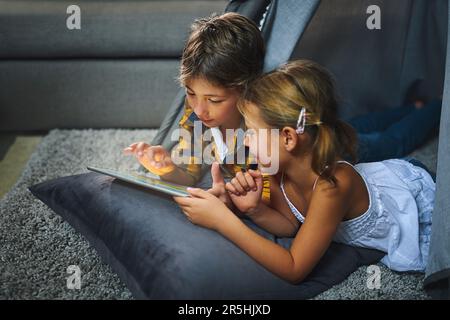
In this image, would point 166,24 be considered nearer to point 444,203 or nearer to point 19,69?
point 19,69

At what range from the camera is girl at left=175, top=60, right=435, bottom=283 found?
41.4 inches

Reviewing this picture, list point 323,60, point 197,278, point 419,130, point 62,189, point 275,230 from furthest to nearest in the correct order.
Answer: point 419,130 < point 323,60 < point 62,189 < point 275,230 < point 197,278

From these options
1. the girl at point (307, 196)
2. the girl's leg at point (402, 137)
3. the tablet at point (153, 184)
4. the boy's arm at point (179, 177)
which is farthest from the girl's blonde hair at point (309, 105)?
the girl's leg at point (402, 137)

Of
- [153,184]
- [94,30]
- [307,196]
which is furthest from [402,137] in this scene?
[94,30]

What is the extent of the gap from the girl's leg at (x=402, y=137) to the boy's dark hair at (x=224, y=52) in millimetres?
493

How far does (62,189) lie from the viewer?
4.40 feet

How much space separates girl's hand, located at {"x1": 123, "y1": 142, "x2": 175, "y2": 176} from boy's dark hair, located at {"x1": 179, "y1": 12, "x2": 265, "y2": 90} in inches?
7.3

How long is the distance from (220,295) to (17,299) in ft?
1.35

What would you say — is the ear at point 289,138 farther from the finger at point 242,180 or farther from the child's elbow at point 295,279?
the child's elbow at point 295,279

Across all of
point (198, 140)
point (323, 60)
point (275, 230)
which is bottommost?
point (275, 230)

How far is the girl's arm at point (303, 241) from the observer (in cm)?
105

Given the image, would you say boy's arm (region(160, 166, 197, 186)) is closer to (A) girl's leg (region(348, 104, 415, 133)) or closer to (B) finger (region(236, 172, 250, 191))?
(B) finger (region(236, 172, 250, 191))

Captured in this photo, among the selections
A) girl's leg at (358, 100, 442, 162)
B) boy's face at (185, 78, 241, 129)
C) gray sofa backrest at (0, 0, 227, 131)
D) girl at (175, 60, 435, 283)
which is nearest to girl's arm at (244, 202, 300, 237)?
girl at (175, 60, 435, 283)

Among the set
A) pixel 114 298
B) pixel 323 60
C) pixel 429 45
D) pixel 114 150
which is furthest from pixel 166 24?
pixel 114 298
